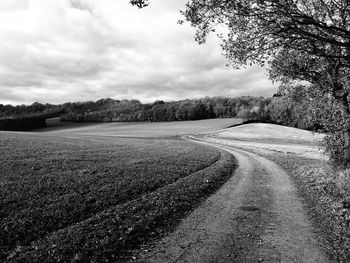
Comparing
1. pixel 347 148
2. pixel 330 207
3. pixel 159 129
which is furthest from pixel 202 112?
pixel 330 207

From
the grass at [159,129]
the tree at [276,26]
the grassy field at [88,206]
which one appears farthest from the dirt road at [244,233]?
the grass at [159,129]

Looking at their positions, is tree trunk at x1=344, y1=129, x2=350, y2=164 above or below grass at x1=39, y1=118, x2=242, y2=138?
above

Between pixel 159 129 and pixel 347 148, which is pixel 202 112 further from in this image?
pixel 347 148

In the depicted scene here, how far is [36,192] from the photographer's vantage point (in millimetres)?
15945

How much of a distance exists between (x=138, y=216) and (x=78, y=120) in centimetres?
15247

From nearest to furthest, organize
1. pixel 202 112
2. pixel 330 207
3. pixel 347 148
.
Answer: pixel 330 207
pixel 347 148
pixel 202 112

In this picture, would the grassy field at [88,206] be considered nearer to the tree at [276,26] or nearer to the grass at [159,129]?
the tree at [276,26]

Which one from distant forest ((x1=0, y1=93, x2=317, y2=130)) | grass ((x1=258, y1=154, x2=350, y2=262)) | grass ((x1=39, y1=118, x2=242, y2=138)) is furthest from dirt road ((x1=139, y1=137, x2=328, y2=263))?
distant forest ((x1=0, y1=93, x2=317, y2=130))

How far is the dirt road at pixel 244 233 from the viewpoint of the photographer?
8.89m

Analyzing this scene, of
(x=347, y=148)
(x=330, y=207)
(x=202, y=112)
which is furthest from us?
(x=202, y=112)

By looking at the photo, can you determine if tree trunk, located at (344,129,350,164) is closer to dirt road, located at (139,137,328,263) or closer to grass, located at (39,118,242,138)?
dirt road, located at (139,137,328,263)

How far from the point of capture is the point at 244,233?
35.3 ft

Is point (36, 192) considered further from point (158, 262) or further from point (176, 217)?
point (158, 262)

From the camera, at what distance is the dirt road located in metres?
8.89
